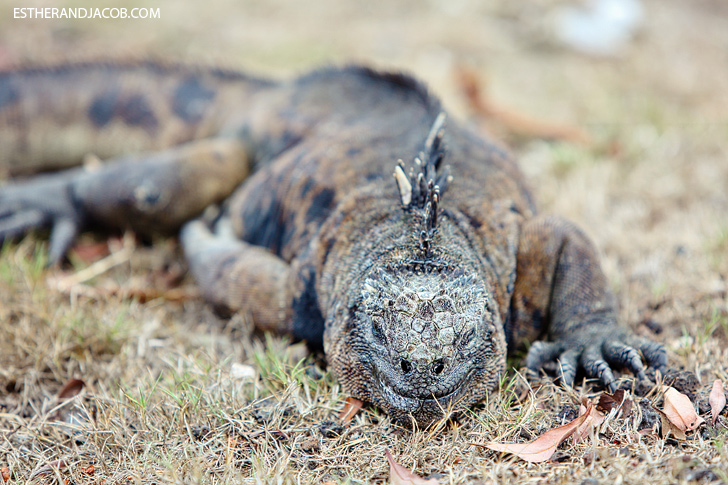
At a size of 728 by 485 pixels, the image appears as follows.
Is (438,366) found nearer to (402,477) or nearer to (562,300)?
(402,477)

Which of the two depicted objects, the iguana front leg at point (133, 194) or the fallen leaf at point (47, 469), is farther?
the iguana front leg at point (133, 194)

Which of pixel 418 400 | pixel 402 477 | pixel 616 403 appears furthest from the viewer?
pixel 616 403

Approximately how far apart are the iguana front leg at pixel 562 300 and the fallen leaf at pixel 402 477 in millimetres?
879

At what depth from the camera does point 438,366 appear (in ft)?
7.49

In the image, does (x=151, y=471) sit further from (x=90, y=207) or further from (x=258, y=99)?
(x=258, y=99)

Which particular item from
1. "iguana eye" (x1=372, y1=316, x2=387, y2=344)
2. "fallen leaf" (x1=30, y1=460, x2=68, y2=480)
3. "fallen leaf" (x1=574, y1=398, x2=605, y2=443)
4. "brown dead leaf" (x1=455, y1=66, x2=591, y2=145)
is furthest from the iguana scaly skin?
"brown dead leaf" (x1=455, y1=66, x2=591, y2=145)

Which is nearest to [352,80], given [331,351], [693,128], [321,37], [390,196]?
[390,196]

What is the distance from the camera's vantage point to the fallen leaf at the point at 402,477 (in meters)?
2.21

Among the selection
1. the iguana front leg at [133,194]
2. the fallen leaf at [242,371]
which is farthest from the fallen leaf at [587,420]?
the iguana front leg at [133,194]

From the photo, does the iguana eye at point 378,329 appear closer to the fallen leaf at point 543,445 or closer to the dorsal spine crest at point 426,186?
the dorsal spine crest at point 426,186

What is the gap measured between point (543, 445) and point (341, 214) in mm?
1450

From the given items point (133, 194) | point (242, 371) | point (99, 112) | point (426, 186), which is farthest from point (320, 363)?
point (99, 112)

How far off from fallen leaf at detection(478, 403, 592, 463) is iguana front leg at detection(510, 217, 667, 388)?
1.47 feet

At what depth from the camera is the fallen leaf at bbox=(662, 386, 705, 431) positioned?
244cm
